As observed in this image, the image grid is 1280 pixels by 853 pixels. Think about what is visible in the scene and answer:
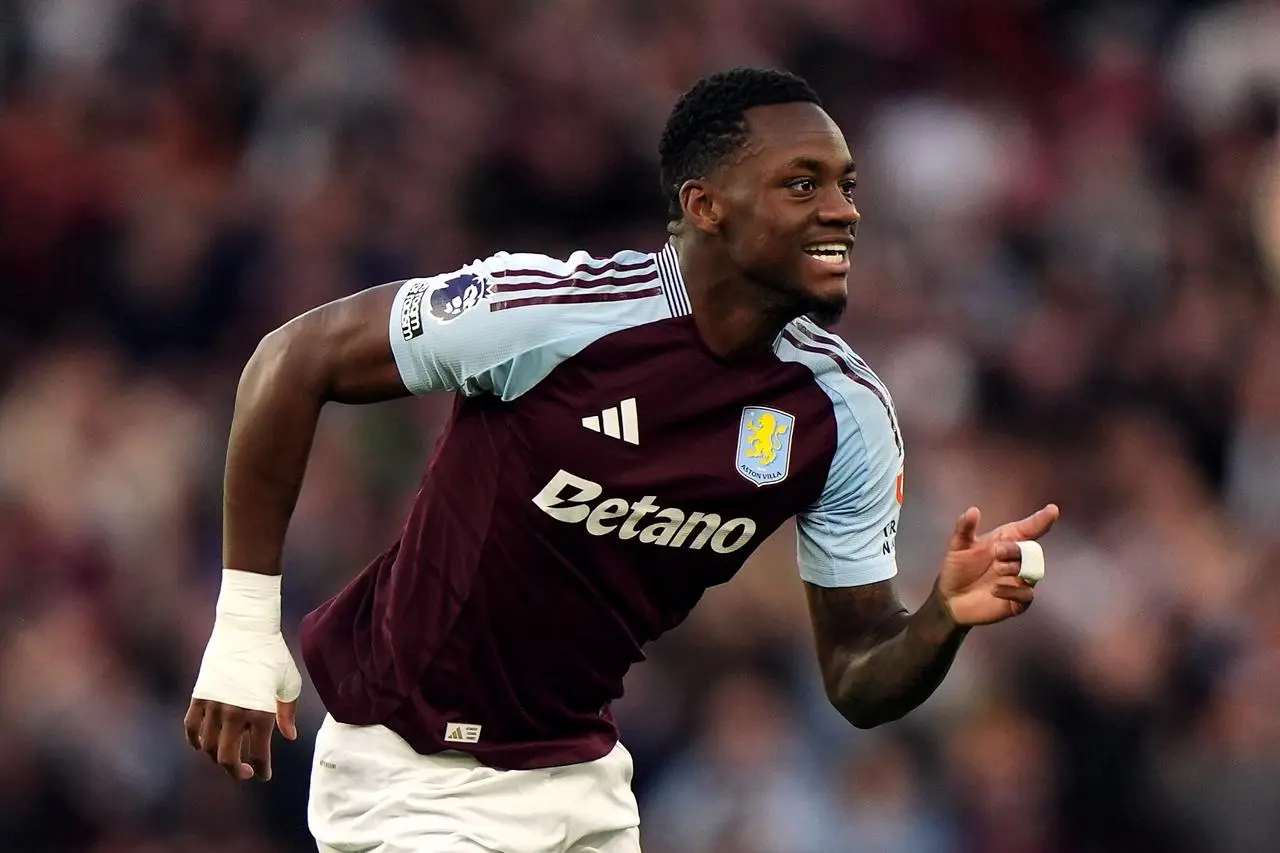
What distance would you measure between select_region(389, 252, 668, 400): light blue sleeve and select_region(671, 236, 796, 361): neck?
0.29 ft

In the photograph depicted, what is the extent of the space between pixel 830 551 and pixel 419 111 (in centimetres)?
552

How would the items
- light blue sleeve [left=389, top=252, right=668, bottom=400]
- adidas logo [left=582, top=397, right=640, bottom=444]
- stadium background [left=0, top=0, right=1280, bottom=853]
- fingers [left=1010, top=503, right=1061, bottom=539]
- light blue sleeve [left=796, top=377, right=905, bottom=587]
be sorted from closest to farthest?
fingers [left=1010, top=503, right=1061, bottom=539] < light blue sleeve [left=389, top=252, right=668, bottom=400] < adidas logo [left=582, top=397, right=640, bottom=444] < light blue sleeve [left=796, top=377, right=905, bottom=587] < stadium background [left=0, top=0, right=1280, bottom=853]

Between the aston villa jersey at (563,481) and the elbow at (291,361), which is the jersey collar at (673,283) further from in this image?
A: the elbow at (291,361)

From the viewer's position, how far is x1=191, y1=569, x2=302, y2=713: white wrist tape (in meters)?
4.13

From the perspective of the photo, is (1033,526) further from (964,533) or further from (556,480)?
(556,480)

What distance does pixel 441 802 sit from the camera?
4207mm

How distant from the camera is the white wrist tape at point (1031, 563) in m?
4.00

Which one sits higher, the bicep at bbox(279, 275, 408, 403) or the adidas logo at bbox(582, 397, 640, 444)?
the bicep at bbox(279, 275, 408, 403)

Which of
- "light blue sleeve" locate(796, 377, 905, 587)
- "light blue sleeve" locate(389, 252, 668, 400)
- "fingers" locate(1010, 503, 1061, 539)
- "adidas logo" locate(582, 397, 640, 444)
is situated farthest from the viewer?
"light blue sleeve" locate(796, 377, 905, 587)

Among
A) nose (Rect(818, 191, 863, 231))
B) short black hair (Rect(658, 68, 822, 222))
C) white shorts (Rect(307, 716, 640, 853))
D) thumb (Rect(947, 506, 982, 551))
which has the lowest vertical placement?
white shorts (Rect(307, 716, 640, 853))

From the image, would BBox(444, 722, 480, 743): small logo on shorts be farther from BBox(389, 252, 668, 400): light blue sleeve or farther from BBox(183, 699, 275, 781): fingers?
BBox(389, 252, 668, 400): light blue sleeve

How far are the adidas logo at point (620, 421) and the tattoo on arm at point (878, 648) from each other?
63 centimetres

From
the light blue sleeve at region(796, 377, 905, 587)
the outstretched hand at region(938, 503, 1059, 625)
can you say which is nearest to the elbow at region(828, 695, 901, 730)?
the light blue sleeve at region(796, 377, 905, 587)

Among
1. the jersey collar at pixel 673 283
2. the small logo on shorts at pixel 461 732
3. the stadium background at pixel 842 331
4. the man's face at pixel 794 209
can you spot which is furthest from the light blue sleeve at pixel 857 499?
the stadium background at pixel 842 331
